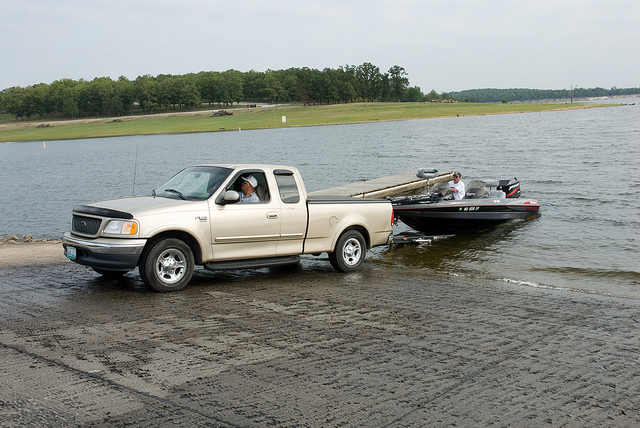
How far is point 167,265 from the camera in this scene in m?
8.84

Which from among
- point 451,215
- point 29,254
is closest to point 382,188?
point 451,215

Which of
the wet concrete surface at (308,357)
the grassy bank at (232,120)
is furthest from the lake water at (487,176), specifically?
the grassy bank at (232,120)

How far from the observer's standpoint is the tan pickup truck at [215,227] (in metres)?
8.61

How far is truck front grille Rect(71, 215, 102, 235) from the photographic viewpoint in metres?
8.78

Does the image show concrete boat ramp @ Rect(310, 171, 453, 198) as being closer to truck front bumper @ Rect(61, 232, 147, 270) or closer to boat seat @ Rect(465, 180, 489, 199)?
boat seat @ Rect(465, 180, 489, 199)

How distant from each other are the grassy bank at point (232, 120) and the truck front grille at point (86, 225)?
9473 centimetres

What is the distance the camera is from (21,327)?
693 centimetres

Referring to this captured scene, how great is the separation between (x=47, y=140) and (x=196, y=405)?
337ft

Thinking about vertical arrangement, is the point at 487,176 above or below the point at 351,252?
→ below

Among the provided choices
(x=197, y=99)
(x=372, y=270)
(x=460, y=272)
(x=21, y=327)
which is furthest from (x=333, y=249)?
(x=197, y=99)

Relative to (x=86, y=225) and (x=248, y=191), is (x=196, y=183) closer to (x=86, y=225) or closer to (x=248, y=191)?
(x=248, y=191)

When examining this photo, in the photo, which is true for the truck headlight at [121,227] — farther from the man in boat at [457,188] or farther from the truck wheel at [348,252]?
the man in boat at [457,188]

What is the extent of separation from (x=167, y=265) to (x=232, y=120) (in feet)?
390

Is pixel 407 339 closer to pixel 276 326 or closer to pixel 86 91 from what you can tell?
pixel 276 326
